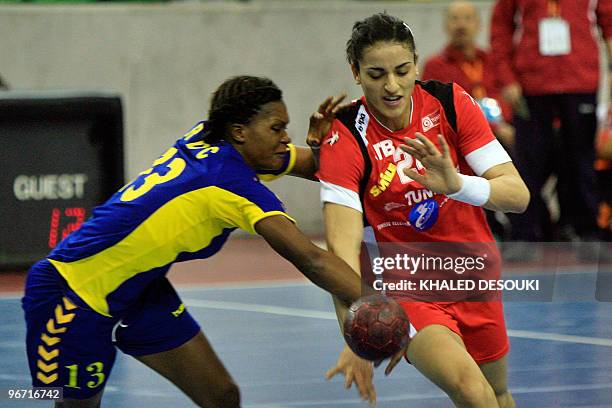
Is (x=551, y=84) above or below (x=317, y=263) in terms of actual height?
below

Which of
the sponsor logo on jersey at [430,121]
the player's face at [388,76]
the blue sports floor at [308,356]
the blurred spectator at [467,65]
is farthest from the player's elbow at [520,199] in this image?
the blurred spectator at [467,65]

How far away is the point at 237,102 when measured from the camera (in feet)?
16.0

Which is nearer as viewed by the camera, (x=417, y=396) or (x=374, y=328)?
(x=374, y=328)

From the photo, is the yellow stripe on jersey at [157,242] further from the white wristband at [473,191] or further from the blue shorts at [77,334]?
the white wristband at [473,191]

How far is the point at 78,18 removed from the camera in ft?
42.0

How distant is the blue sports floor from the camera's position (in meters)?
6.36

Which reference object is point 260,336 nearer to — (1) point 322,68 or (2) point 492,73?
(2) point 492,73

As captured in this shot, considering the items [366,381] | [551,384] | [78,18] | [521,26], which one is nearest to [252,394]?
[551,384]

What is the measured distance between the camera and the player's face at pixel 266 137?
488cm

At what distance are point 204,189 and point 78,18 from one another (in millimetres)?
8379

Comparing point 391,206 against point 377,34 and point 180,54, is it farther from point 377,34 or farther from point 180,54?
point 180,54

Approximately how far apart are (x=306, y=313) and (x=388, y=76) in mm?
4108

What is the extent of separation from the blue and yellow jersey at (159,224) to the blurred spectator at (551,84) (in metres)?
5.82

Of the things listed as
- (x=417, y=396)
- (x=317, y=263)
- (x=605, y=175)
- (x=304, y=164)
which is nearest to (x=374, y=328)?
(x=317, y=263)
